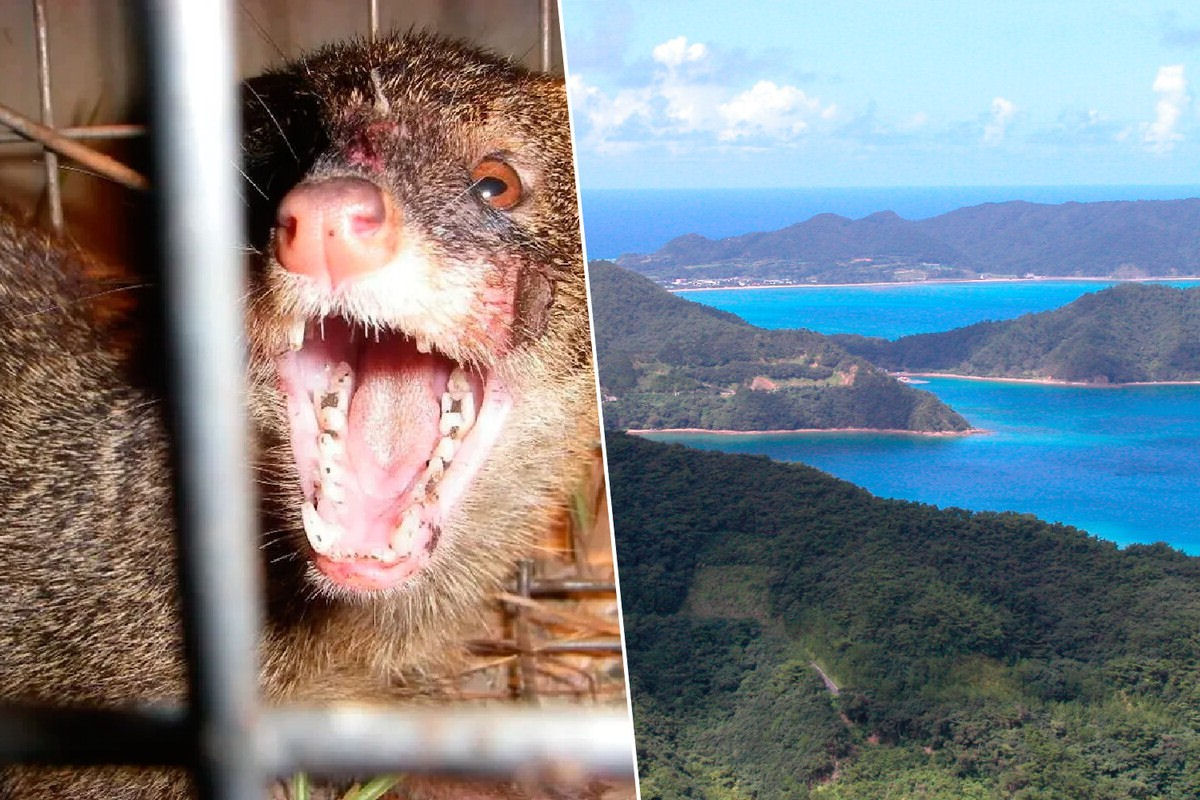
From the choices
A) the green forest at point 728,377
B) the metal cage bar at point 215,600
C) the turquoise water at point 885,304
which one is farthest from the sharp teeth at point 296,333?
the green forest at point 728,377

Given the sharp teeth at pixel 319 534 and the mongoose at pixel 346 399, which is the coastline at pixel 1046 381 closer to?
the mongoose at pixel 346 399

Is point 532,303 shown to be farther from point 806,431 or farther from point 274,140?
point 806,431

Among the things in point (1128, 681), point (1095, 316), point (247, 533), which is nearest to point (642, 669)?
point (1128, 681)

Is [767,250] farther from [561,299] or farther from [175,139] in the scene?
[175,139]

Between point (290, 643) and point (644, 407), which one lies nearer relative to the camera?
point (290, 643)

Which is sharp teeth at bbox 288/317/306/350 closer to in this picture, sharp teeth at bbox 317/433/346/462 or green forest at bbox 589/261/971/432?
sharp teeth at bbox 317/433/346/462

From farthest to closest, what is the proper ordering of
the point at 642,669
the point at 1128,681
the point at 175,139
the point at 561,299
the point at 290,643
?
the point at 642,669, the point at 1128,681, the point at 290,643, the point at 561,299, the point at 175,139

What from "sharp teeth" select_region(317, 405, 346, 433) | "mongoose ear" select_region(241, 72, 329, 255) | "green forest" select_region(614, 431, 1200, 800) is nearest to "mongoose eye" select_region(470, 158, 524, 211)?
"mongoose ear" select_region(241, 72, 329, 255)
